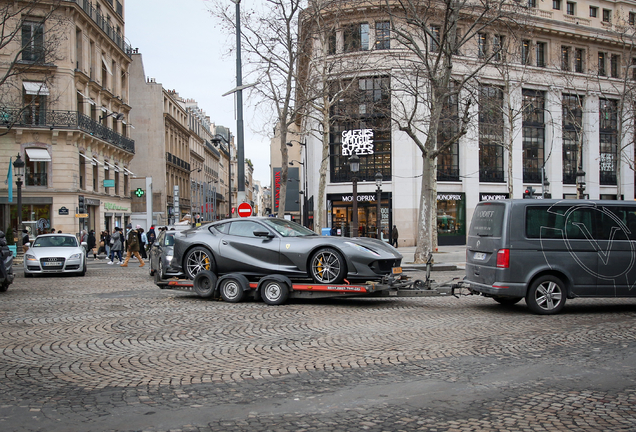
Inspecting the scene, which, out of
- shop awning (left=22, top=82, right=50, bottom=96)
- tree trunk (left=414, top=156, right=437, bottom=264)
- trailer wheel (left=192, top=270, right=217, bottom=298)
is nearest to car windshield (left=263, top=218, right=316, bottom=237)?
trailer wheel (left=192, top=270, right=217, bottom=298)

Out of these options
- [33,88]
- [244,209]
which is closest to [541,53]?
[244,209]

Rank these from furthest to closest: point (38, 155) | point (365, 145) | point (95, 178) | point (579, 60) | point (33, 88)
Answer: point (579, 60) → point (95, 178) → point (365, 145) → point (38, 155) → point (33, 88)

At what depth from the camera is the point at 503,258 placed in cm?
951

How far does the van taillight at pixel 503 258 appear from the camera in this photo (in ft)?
31.1

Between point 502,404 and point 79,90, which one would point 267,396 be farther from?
point 79,90

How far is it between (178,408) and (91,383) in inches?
54.8

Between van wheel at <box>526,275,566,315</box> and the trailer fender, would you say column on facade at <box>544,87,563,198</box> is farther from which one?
the trailer fender

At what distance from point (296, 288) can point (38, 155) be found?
1207 inches

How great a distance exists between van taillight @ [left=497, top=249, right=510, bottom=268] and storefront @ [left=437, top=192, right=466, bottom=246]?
3064cm

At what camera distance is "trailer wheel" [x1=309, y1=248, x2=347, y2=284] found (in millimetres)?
10539

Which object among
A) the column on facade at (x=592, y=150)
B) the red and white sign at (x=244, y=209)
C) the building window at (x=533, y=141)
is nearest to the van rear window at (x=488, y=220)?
the red and white sign at (x=244, y=209)

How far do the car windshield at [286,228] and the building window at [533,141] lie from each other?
34.7m

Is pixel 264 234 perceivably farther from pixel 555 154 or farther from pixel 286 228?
pixel 555 154

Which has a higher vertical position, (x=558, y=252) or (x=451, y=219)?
(x=451, y=219)
